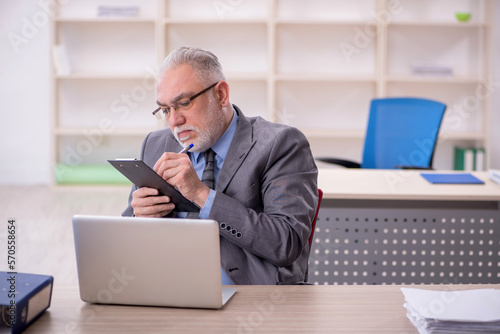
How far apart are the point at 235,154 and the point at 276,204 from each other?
21 centimetres

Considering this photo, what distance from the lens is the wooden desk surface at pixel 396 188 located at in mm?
2562

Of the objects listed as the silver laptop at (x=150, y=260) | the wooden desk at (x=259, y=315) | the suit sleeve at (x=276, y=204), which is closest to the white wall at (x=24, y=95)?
the suit sleeve at (x=276, y=204)

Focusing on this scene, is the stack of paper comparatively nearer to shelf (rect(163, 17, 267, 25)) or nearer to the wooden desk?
the wooden desk

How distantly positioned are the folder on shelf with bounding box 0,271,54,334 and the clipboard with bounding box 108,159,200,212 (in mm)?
309

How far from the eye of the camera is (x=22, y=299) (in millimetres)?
1212

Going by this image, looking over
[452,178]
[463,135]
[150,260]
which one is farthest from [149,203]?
[463,135]

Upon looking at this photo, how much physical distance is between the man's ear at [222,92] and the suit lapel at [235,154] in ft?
0.29

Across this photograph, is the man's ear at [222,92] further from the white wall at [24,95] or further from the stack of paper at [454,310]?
the white wall at [24,95]

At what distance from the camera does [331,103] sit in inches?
225

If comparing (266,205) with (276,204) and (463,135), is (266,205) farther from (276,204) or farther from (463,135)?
(463,135)

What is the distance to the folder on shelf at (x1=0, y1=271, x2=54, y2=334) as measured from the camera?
1191mm

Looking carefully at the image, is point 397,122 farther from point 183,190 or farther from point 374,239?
point 183,190

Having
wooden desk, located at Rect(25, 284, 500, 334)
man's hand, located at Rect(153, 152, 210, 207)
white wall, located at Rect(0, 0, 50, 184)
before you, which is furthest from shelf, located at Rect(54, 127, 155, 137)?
wooden desk, located at Rect(25, 284, 500, 334)

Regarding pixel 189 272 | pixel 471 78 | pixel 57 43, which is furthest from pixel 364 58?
pixel 189 272
